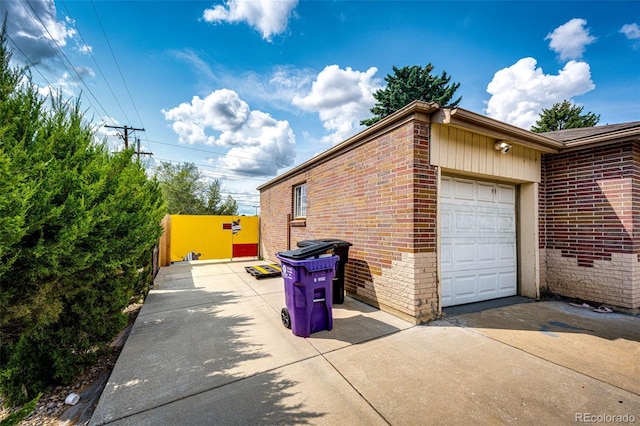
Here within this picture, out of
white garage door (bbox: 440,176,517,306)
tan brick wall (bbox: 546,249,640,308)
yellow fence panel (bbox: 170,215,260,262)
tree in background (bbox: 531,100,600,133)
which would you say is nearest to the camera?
tan brick wall (bbox: 546,249,640,308)

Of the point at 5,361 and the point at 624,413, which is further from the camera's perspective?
the point at 5,361

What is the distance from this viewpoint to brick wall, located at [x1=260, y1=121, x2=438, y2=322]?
383 cm

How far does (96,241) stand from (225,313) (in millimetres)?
2372

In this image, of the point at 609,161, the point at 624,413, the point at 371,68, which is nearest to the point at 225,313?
the point at 624,413

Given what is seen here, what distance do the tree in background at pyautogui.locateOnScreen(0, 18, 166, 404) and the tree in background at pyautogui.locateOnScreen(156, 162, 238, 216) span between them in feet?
81.8

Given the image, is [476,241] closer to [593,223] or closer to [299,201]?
[593,223]

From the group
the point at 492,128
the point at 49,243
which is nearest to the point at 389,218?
the point at 492,128

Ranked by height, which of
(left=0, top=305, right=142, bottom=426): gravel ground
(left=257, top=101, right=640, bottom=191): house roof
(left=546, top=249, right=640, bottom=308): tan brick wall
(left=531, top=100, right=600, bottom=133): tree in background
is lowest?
(left=0, top=305, right=142, bottom=426): gravel ground

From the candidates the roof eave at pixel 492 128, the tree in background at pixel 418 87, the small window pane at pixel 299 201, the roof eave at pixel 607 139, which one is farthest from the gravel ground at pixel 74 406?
the tree in background at pixel 418 87

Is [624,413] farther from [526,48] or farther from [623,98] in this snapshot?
[623,98]

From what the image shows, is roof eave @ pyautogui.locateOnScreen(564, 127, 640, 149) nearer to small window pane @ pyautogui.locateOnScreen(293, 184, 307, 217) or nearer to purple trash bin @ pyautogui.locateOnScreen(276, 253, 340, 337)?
purple trash bin @ pyautogui.locateOnScreen(276, 253, 340, 337)

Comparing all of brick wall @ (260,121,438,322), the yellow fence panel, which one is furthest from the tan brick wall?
the yellow fence panel

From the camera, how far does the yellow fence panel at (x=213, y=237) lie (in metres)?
11.4

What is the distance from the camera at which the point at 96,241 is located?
8.38 feet
